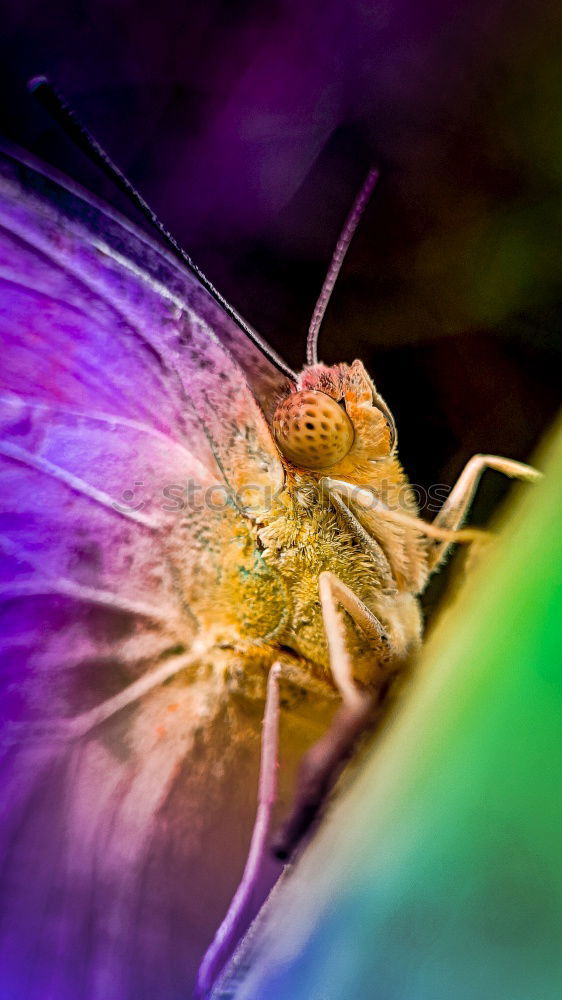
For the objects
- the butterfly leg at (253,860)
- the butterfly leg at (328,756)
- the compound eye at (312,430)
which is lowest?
the butterfly leg at (253,860)

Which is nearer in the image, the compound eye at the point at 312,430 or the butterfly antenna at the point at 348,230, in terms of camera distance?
the compound eye at the point at 312,430

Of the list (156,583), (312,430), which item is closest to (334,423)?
(312,430)

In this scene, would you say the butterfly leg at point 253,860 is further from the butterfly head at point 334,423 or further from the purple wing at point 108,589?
the butterfly head at point 334,423

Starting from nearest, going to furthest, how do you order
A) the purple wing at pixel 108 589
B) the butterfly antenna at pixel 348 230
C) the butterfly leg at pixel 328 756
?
1. the butterfly leg at pixel 328 756
2. the purple wing at pixel 108 589
3. the butterfly antenna at pixel 348 230

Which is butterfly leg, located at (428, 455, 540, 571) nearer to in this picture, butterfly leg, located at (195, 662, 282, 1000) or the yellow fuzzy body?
the yellow fuzzy body

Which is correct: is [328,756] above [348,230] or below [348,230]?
below

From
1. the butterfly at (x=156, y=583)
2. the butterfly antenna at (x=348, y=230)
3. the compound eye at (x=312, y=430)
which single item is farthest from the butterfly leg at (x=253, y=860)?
the butterfly antenna at (x=348, y=230)

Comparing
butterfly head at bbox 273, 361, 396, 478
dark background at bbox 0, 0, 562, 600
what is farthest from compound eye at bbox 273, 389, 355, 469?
dark background at bbox 0, 0, 562, 600

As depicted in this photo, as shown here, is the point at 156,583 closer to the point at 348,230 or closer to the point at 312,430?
the point at 312,430
